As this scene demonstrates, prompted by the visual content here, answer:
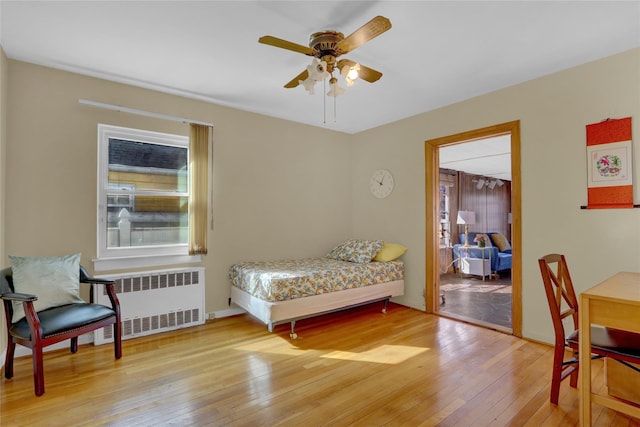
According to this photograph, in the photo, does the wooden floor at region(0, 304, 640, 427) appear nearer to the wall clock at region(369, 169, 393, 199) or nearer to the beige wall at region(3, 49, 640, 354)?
the beige wall at region(3, 49, 640, 354)

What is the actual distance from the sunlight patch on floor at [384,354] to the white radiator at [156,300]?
65.0 inches

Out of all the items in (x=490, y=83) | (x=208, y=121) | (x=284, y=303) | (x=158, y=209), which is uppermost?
(x=490, y=83)

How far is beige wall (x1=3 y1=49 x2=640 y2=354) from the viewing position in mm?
2648

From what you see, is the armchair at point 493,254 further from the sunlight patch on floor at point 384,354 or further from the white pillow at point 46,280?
the white pillow at point 46,280

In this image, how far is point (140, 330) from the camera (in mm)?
3100

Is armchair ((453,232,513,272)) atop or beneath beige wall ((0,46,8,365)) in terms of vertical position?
beneath

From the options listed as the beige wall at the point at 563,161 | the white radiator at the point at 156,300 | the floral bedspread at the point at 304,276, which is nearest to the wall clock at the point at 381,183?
the beige wall at the point at 563,161

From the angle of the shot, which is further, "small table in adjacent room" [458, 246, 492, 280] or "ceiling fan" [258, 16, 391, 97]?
"small table in adjacent room" [458, 246, 492, 280]

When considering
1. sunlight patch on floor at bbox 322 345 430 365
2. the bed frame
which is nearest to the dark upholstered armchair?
the bed frame

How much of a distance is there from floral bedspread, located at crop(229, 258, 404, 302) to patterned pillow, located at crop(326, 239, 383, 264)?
0.40ft

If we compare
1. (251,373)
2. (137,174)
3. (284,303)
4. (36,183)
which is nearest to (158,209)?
(137,174)

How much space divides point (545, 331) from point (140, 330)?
3.95m

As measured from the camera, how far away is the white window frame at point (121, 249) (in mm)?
3037

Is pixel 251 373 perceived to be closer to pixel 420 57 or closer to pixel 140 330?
pixel 140 330
